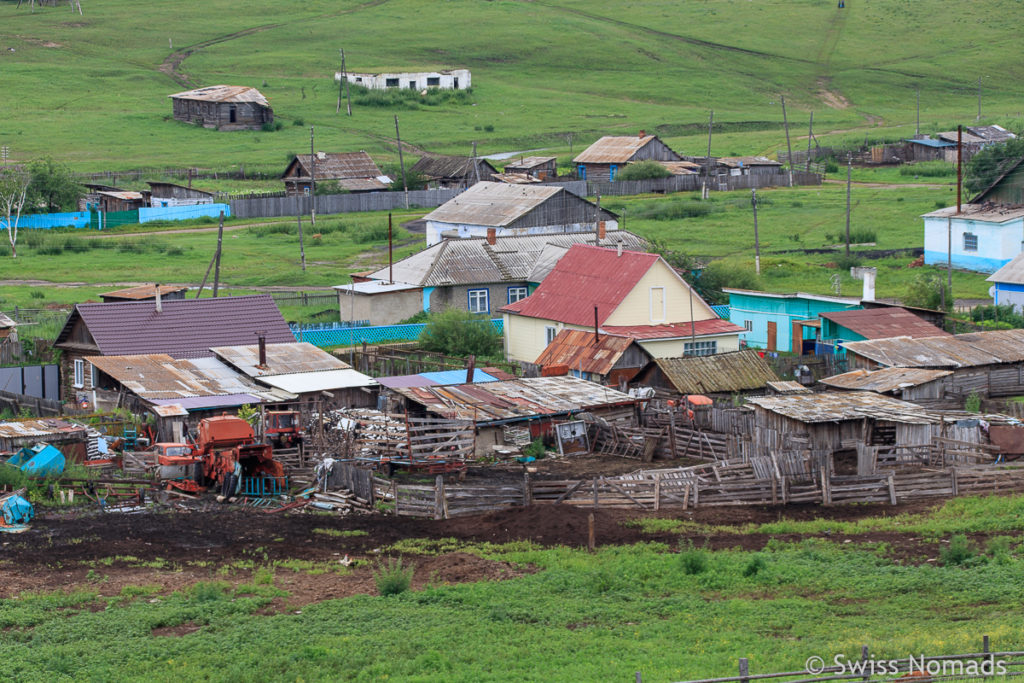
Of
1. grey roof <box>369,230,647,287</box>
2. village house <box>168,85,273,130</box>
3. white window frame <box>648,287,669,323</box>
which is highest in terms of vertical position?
village house <box>168,85,273,130</box>

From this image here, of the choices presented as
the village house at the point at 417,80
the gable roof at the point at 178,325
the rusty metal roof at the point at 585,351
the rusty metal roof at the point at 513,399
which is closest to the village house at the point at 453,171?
the village house at the point at 417,80

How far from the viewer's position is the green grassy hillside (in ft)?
382

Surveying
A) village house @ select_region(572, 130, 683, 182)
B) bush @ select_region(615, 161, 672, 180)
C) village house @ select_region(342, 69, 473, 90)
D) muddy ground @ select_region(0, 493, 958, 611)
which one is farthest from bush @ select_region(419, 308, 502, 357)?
village house @ select_region(342, 69, 473, 90)

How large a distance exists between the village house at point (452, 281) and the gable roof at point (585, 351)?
460 inches

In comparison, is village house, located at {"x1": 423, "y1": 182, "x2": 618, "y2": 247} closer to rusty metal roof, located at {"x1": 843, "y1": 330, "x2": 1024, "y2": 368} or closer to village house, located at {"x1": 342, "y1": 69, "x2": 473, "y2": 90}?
rusty metal roof, located at {"x1": 843, "y1": 330, "x2": 1024, "y2": 368}

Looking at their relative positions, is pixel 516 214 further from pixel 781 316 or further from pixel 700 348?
pixel 700 348

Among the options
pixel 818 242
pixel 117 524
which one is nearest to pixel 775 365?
pixel 117 524

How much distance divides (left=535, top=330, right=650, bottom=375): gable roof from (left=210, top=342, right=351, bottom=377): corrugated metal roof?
688 cm

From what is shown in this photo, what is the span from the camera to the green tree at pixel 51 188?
81875mm

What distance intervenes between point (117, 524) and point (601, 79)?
406ft

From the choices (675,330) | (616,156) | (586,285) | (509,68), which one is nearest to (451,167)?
(616,156)

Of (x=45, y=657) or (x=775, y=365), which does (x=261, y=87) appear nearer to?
(x=775, y=365)

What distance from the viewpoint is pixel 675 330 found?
148 feet

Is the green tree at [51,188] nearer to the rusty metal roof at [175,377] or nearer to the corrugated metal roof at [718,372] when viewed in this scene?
the rusty metal roof at [175,377]
